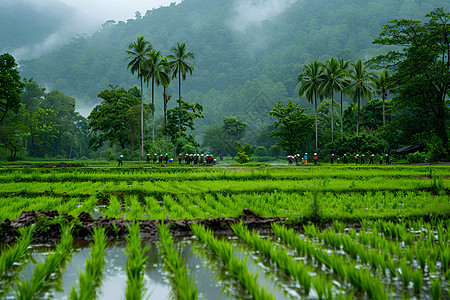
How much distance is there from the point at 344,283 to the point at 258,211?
3121mm

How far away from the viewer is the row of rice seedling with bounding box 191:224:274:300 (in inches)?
92.4

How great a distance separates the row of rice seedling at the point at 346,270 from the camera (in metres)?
2.34

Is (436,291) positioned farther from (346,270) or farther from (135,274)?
(135,274)

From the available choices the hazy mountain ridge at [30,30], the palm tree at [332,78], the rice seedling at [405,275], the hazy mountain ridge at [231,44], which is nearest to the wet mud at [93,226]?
the rice seedling at [405,275]

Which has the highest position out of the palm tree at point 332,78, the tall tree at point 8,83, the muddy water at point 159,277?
the palm tree at point 332,78

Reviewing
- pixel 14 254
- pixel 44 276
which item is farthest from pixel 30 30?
pixel 44 276

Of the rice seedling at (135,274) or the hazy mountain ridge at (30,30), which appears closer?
the rice seedling at (135,274)

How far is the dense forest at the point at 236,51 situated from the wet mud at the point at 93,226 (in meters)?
64.2

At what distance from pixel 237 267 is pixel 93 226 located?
8.54 feet

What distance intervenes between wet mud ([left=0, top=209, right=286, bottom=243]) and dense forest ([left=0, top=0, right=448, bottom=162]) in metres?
64.2

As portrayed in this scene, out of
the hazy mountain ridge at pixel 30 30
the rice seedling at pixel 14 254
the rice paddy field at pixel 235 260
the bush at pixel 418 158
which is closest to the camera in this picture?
the rice paddy field at pixel 235 260

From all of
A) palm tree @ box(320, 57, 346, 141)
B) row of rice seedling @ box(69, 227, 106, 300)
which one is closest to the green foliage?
palm tree @ box(320, 57, 346, 141)

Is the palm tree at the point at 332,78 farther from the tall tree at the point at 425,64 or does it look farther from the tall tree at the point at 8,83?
the tall tree at the point at 8,83

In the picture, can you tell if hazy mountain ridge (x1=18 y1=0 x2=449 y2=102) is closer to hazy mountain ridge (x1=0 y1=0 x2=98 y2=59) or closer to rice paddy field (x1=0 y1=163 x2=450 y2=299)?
hazy mountain ridge (x1=0 y1=0 x2=98 y2=59)
